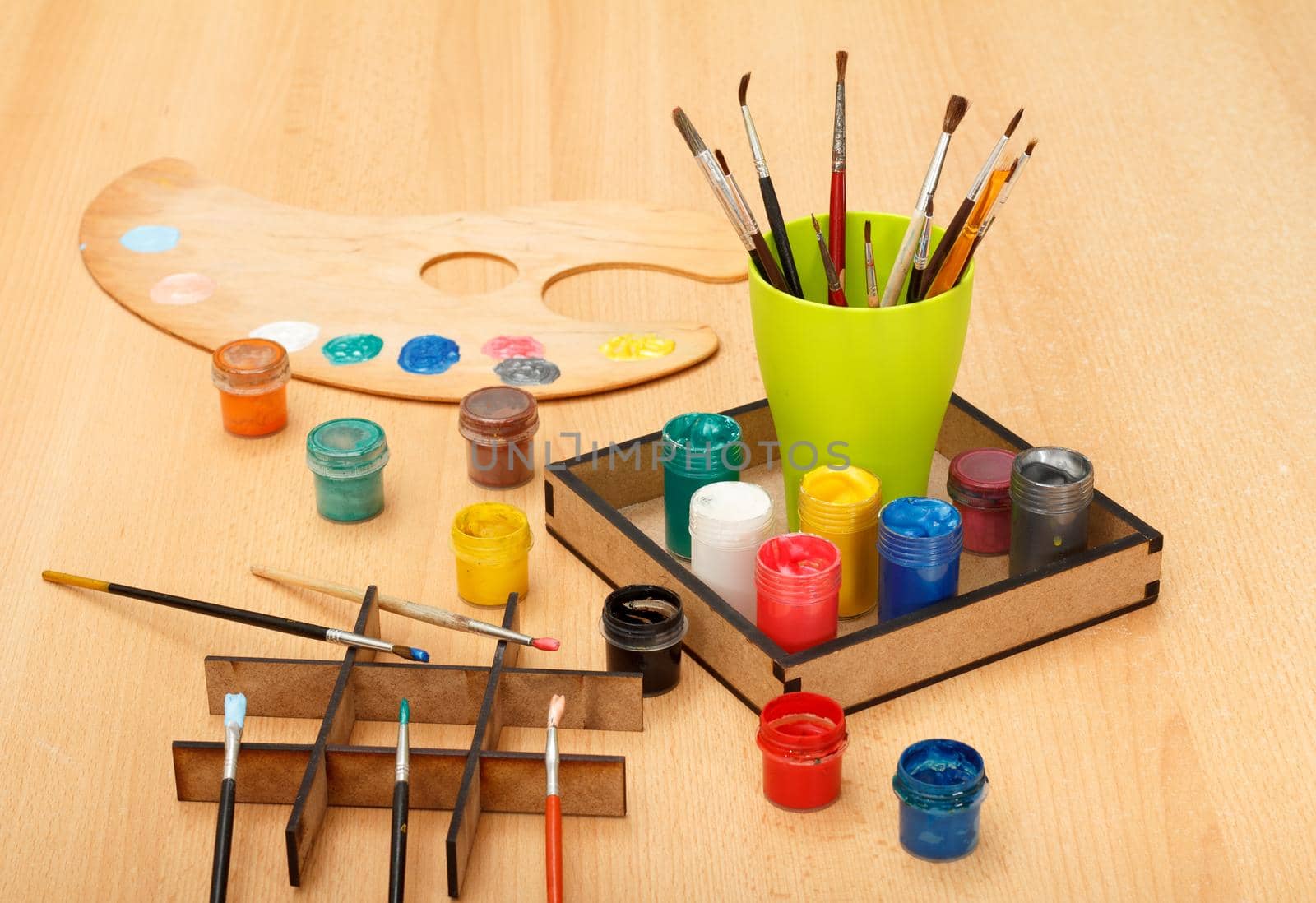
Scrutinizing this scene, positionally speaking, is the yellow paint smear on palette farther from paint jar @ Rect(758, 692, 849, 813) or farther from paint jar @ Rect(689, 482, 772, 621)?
paint jar @ Rect(758, 692, 849, 813)

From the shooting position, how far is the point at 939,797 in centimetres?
74

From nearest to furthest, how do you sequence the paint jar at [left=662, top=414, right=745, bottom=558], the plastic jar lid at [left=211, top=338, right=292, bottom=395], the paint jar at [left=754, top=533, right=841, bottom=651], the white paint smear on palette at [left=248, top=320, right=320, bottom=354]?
the paint jar at [left=754, top=533, right=841, bottom=651] → the paint jar at [left=662, top=414, right=745, bottom=558] → the plastic jar lid at [left=211, top=338, right=292, bottom=395] → the white paint smear on palette at [left=248, top=320, right=320, bottom=354]

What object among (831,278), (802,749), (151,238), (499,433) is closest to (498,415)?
(499,433)

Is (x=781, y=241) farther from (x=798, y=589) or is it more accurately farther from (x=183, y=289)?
(x=183, y=289)

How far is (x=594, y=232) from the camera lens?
1306 mm

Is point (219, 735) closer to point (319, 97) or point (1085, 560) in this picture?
point (1085, 560)

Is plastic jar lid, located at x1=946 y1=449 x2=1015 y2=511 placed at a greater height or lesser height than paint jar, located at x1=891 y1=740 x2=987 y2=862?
greater

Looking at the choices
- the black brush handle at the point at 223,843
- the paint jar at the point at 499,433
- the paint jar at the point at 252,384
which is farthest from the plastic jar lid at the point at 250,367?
the black brush handle at the point at 223,843

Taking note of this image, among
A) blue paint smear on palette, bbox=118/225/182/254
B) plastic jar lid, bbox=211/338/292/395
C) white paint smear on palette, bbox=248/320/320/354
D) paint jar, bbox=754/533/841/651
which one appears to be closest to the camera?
paint jar, bbox=754/533/841/651

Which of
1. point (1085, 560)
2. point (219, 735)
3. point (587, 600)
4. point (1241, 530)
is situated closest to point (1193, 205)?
point (1241, 530)

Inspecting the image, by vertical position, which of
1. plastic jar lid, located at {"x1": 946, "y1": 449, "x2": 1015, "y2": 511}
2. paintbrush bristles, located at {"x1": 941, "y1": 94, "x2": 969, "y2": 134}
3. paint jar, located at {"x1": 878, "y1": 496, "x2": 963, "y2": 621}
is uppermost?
paintbrush bristles, located at {"x1": 941, "y1": 94, "x2": 969, "y2": 134}

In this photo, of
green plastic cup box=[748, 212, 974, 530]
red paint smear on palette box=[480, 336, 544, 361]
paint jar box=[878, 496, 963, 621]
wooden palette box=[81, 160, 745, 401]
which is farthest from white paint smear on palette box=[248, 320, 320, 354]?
paint jar box=[878, 496, 963, 621]

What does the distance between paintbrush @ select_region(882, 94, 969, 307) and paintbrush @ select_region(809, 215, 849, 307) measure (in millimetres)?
23

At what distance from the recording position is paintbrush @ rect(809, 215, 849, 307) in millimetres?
895
